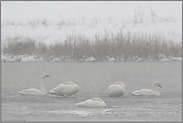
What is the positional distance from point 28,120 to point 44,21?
76.7ft

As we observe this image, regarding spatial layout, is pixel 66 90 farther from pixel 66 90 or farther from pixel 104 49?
pixel 104 49

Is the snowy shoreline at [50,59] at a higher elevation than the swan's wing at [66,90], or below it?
higher

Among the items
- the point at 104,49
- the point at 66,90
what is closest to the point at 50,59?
the point at 104,49

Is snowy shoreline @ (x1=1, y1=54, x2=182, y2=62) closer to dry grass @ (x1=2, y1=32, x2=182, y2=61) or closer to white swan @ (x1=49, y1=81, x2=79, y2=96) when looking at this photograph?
dry grass @ (x1=2, y1=32, x2=182, y2=61)

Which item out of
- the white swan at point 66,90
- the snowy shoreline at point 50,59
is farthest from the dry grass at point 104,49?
the white swan at point 66,90

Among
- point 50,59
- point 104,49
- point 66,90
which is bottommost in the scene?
point 66,90

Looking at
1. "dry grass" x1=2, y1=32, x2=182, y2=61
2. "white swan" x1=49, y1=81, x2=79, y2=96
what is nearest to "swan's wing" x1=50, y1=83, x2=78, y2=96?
"white swan" x1=49, y1=81, x2=79, y2=96

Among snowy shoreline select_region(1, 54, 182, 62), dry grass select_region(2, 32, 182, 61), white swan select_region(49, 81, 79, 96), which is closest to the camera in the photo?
white swan select_region(49, 81, 79, 96)

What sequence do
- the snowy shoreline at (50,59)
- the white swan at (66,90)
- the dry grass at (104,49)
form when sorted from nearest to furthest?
1. the white swan at (66,90)
2. the snowy shoreline at (50,59)
3. the dry grass at (104,49)

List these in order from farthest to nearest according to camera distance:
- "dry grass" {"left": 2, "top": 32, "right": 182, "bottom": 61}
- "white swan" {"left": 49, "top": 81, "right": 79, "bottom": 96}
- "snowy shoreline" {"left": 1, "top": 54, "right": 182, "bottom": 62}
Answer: "dry grass" {"left": 2, "top": 32, "right": 182, "bottom": 61}, "snowy shoreline" {"left": 1, "top": 54, "right": 182, "bottom": 62}, "white swan" {"left": 49, "top": 81, "right": 79, "bottom": 96}

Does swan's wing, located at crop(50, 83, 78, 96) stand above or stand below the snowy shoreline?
below

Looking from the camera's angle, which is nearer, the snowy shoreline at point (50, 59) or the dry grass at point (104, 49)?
the snowy shoreline at point (50, 59)

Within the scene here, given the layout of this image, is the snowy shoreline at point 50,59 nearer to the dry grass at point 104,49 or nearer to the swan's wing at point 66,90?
the dry grass at point 104,49

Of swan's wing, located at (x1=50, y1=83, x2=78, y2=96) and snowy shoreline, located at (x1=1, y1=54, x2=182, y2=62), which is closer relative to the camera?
swan's wing, located at (x1=50, y1=83, x2=78, y2=96)
